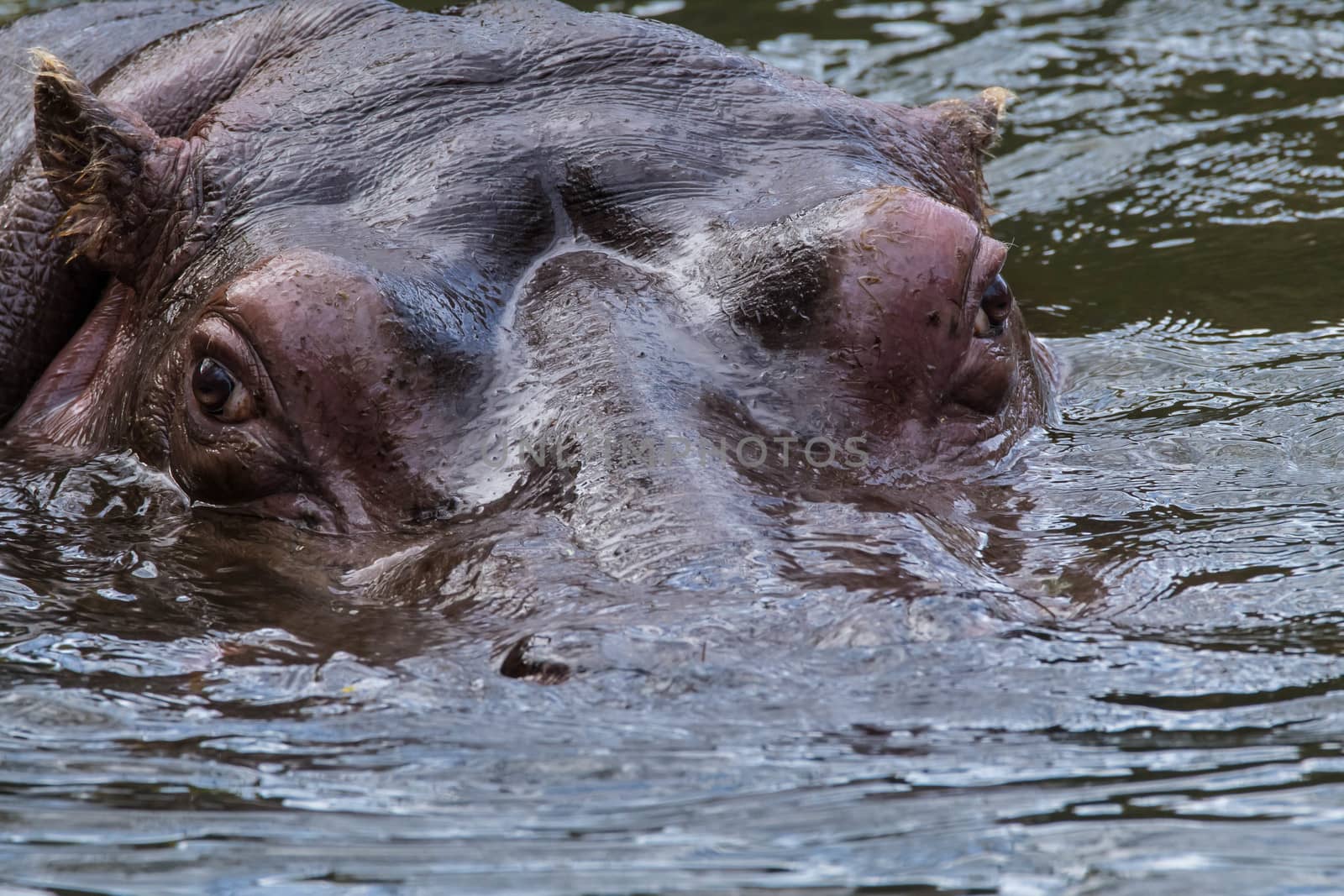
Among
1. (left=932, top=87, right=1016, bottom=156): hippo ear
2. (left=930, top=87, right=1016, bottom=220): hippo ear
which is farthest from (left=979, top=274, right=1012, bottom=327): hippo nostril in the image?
(left=932, top=87, right=1016, bottom=156): hippo ear

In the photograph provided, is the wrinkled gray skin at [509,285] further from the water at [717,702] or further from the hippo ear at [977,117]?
the water at [717,702]

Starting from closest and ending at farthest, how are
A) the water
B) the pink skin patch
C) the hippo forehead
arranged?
the water, the pink skin patch, the hippo forehead

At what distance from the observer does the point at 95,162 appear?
4594 mm

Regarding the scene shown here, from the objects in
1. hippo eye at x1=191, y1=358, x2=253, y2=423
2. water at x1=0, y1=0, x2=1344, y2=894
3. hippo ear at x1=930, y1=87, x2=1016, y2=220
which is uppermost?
hippo ear at x1=930, y1=87, x2=1016, y2=220

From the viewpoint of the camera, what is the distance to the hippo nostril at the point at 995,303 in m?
4.35

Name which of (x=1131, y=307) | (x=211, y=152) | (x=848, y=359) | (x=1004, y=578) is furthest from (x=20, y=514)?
(x=1131, y=307)

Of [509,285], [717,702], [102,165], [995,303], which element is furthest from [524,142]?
[717,702]

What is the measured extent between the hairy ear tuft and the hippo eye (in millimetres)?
710

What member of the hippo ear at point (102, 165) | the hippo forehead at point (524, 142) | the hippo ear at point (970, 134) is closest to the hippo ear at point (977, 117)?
the hippo ear at point (970, 134)

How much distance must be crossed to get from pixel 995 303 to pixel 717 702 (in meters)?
1.81

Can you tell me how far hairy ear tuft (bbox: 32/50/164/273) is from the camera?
179 inches

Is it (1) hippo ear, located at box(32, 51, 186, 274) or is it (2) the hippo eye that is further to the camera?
(1) hippo ear, located at box(32, 51, 186, 274)

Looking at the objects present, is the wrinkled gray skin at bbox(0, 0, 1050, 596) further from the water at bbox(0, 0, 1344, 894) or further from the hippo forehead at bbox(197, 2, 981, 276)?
the water at bbox(0, 0, 1344, 894)

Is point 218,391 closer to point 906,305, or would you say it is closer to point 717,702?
point 906,305
